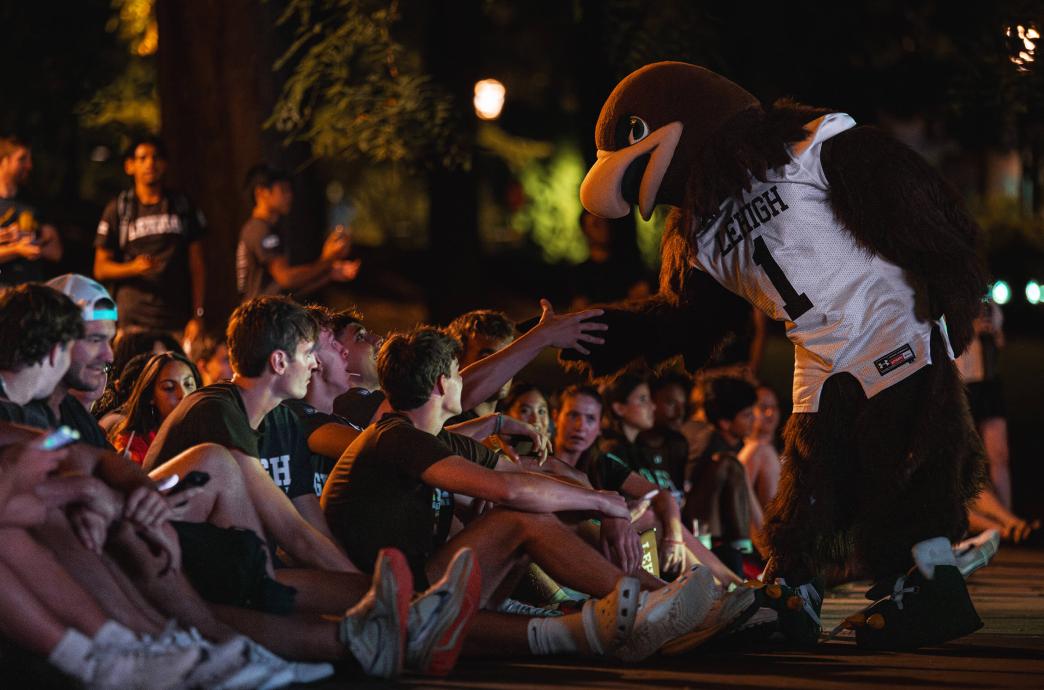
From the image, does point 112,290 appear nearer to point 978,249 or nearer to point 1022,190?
point 978,249

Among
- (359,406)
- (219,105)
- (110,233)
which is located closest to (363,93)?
(219,105)

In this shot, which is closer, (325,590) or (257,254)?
(325,590)

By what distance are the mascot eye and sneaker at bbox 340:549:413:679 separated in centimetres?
205

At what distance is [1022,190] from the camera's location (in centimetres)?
3562

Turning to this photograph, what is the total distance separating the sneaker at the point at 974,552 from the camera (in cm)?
587

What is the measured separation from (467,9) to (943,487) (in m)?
9.76

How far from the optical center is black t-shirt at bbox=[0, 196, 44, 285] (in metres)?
8.81

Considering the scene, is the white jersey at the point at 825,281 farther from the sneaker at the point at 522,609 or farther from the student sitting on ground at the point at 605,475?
the sneaker at the point at 522,609

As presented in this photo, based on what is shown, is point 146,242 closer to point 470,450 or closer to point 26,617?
→ point 470,450

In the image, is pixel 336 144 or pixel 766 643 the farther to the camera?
pixel 336 144

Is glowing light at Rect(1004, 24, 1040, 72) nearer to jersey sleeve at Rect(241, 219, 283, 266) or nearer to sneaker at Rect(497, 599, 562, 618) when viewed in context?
→ jersey sleeve at Rect(241, 219, 283, 266)

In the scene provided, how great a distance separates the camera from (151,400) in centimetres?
641

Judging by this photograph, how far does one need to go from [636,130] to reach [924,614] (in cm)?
203

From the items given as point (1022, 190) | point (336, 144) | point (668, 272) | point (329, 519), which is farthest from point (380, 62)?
point (1022, 190)
